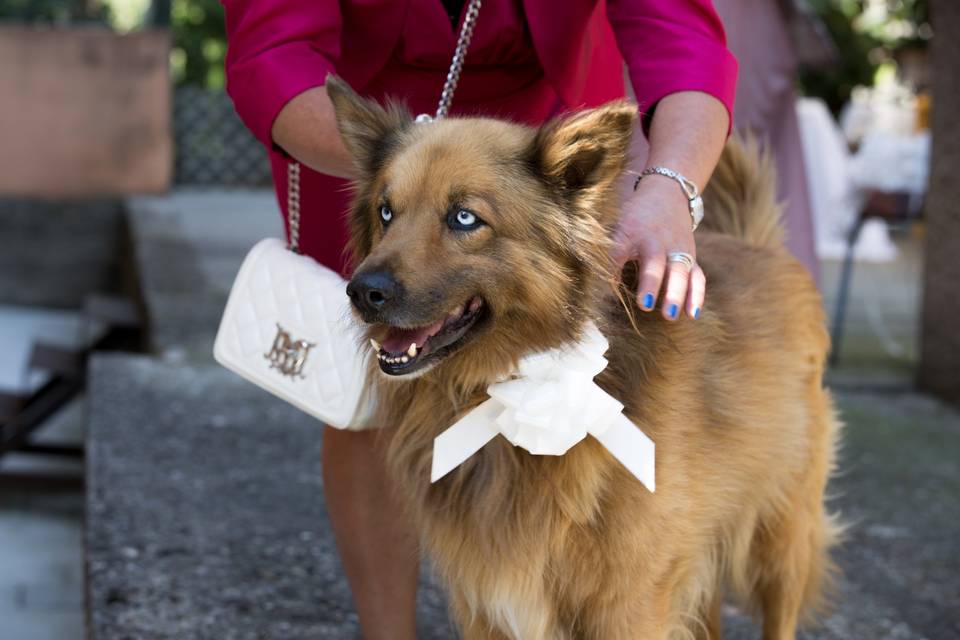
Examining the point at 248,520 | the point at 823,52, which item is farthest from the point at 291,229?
the point at 823,52

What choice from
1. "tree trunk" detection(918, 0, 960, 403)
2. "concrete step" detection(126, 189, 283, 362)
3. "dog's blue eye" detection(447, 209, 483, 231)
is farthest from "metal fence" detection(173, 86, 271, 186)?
"dog's blue eye" detection(447, 209, 483, 231)

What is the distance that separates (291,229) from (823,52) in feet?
15.7

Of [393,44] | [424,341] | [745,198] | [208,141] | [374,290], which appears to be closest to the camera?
[374,290]

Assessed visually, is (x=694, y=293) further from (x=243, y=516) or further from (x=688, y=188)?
(x=243, y=516)

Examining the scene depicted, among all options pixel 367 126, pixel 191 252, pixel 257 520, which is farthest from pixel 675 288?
pixel 191 252

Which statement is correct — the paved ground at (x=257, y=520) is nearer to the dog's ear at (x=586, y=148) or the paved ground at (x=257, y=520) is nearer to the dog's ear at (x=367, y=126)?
the dog's ear at (x=367, y=126)

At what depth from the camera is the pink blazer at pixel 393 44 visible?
8.21 ft

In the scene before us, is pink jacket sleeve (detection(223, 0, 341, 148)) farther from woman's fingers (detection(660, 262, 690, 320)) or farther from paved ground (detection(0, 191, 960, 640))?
paved ground (detection(0, 191, 960, 640))

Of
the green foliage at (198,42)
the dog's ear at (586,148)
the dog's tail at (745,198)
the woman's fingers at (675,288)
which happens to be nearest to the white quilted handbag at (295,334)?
the dog's ear at (586,148)

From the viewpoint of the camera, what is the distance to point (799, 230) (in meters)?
5.61

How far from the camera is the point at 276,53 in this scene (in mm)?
2512

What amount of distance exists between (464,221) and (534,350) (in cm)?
27

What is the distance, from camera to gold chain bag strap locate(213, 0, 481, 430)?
2.64 metres

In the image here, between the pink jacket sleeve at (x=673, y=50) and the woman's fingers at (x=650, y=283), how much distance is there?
0.47 meters
